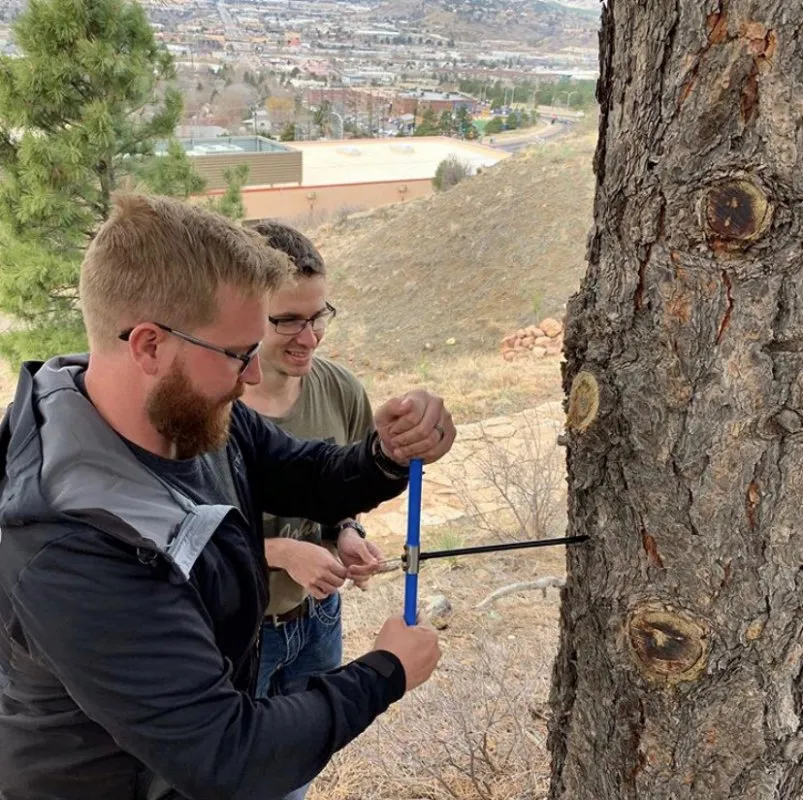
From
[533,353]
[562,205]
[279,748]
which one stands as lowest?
[533,353]

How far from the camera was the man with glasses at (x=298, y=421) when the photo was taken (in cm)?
191

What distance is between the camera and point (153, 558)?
1044mm

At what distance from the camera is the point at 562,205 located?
1583cm

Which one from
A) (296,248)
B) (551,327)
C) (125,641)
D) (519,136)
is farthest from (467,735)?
(519,136)

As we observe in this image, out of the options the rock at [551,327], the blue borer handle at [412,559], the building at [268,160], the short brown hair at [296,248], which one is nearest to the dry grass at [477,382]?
the rock at [551,327]

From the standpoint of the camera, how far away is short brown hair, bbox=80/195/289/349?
120 centimetres

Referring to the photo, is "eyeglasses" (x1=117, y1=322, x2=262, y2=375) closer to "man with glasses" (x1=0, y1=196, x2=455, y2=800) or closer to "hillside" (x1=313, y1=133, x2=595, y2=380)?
"man with glasses" (x1=0, y1=196, x2=455, y2=800)

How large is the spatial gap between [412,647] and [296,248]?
1071mm

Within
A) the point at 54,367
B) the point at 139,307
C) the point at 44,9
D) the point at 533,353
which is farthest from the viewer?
the point at 533,353

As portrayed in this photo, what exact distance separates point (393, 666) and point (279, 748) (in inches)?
8.6

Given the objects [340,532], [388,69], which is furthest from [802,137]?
[388,69]

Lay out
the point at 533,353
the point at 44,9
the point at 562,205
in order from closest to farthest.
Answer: the point at 44,9 < the point at 533,353 < the point at 562,205

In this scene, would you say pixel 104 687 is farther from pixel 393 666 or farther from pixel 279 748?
pixel 393 666

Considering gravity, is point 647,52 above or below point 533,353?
above
